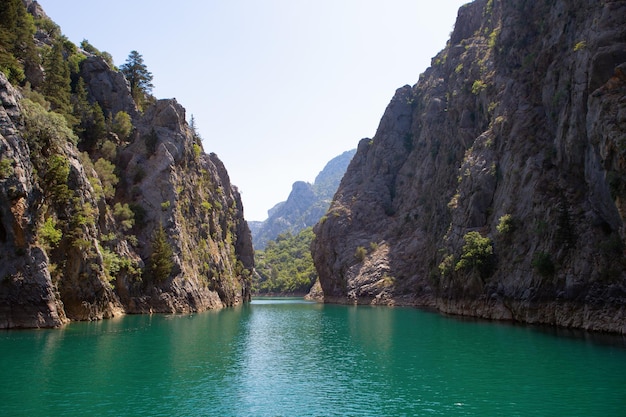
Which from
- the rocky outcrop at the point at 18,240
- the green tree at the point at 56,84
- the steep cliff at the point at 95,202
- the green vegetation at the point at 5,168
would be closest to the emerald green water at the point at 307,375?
the rocky outcrop at the point at 18,240

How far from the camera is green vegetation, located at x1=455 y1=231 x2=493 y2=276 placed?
222 feet

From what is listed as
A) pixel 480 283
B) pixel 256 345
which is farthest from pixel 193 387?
pixel 480 283

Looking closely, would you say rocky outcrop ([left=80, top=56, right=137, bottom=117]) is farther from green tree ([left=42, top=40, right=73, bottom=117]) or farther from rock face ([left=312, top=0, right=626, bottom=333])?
rock face ([left=312, top=0, right=626, bottom=333])

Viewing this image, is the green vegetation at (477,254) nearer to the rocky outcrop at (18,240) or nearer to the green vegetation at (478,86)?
the green vegetation at (478,86)

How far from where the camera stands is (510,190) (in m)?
66.8

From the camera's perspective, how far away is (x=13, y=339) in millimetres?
37875

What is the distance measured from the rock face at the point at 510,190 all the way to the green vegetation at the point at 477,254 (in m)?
0.23

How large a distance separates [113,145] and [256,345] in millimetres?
51040

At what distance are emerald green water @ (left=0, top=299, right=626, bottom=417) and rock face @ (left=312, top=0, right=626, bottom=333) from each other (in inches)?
408

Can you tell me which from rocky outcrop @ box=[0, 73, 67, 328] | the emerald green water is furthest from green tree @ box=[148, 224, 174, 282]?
the emerald green water

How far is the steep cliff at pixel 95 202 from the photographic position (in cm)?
4447

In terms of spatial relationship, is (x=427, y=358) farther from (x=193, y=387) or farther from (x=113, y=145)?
(x=113, y=145)

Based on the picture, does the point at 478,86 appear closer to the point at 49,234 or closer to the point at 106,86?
the point at 106,86

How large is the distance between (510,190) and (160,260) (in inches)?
2042
